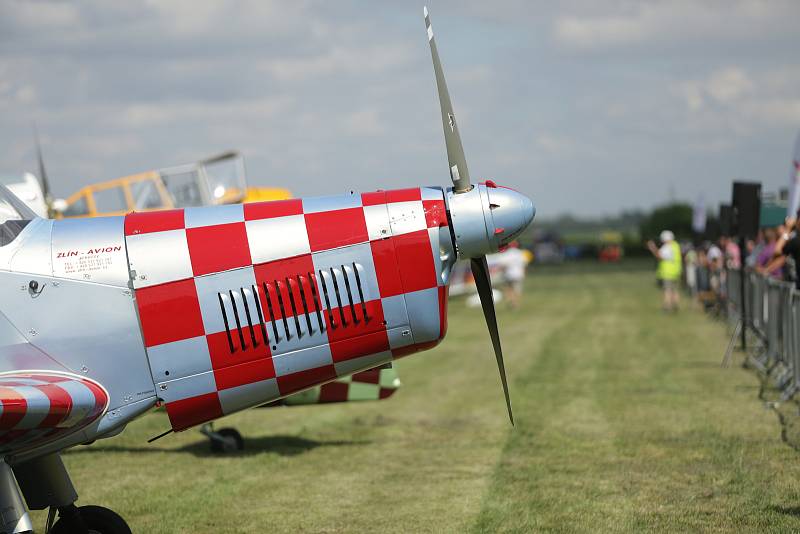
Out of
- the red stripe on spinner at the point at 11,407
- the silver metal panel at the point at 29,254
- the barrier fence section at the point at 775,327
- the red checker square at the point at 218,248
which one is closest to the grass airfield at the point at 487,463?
A: the barrier fence section at the point at 775,327

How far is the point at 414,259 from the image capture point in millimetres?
5562

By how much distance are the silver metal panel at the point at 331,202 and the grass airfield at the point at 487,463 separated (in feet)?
7.75

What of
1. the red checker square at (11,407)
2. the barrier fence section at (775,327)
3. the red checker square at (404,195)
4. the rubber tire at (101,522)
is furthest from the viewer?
the barrier fence section at (775,327)

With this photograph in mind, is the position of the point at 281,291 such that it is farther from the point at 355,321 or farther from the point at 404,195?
the point at 404,195

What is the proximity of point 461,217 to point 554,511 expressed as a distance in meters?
2.48

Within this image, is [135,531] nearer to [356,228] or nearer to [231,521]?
[231,521]

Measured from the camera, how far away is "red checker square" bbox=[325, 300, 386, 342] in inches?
218

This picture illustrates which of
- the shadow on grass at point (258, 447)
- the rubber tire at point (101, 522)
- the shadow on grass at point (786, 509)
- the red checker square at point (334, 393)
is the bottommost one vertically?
→ the shadow on grass at point (786, 509)

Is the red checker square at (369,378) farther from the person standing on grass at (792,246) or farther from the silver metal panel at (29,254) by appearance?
the person standing on grass at (792,246)

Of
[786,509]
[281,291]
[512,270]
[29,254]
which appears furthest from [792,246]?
[512,270]

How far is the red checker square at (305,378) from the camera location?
5488 millimetres

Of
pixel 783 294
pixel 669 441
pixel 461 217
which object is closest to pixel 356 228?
pixel 461 217

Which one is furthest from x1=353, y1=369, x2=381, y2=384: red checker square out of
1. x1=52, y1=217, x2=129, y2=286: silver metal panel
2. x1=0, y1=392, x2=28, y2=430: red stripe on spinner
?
x1=0, y1=392, x2=28, y2=430: red stripe on spinner

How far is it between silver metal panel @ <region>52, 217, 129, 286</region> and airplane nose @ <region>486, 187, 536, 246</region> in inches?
80.2
